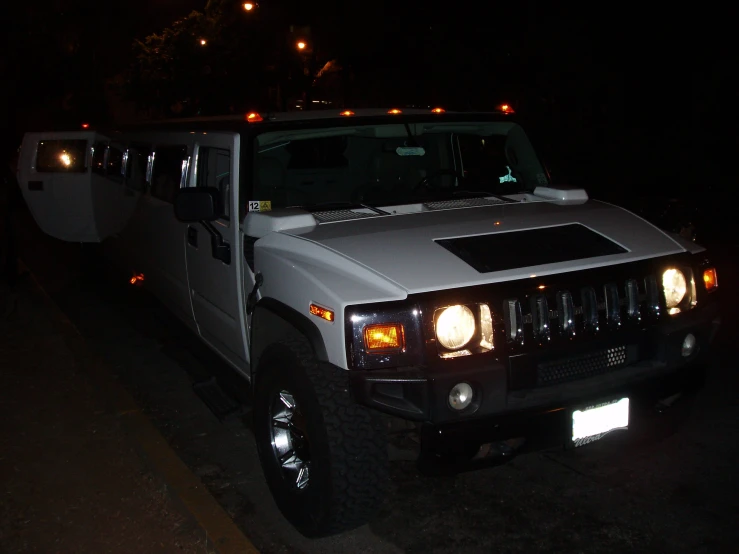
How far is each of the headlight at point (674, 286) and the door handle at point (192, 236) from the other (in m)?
2.87

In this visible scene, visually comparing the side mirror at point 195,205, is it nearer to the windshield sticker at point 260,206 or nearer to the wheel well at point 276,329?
the windshield sticker at point 260,206

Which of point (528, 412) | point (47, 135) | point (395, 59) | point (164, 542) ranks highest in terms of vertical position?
point (395, 59)

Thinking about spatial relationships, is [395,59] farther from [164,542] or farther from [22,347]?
[164,542]

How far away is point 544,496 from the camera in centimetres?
404

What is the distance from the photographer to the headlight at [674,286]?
374 centimetres

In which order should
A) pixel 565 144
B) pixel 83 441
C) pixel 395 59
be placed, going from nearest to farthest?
pixel 83 441
pixel 565 144
pixel 395 59

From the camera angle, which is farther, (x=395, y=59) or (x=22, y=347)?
(x=395, y=59)

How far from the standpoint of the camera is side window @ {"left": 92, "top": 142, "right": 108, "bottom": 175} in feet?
26.7

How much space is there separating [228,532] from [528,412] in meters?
1.51

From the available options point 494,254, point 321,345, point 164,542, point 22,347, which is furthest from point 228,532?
point 22,347

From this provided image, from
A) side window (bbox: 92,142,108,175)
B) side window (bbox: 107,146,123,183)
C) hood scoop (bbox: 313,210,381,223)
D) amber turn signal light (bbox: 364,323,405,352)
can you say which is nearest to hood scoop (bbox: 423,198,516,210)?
hood scoop (bbox: 313,210,381,223)

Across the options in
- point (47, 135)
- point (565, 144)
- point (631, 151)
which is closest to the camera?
point (47, 135)

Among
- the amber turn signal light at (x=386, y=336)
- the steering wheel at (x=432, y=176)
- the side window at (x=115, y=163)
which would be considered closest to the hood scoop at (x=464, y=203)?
the steering wheel at (x=432, y=176)

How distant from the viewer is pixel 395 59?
21328 mm
